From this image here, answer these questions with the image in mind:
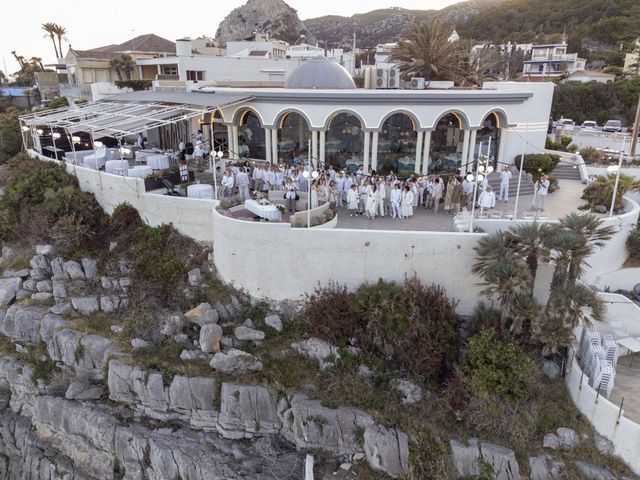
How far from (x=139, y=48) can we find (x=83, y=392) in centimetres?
4548

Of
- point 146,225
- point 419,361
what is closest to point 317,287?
point 419,361

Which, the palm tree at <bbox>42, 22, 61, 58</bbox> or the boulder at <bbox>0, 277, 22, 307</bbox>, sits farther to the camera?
the palm tree at <bbox>42, 22, 61, 58</bbox>

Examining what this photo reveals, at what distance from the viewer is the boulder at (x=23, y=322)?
59.4 feet

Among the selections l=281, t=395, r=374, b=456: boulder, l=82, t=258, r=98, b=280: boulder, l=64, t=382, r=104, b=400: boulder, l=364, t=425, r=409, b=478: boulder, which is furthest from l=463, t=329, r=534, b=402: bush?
l=82, t=258, r=98, b=280: boulder

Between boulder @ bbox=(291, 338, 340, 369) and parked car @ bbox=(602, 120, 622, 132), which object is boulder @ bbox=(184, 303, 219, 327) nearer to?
boulder @ bbox=(291, 338, 340, 369)

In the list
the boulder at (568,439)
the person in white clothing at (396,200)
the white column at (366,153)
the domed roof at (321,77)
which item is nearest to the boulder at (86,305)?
the person in white clothing at (396,200)

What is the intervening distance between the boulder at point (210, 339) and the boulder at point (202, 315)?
0.50 meters

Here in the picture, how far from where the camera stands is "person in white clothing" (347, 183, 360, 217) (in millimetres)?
18625

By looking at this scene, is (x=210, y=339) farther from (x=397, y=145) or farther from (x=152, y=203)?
(x=397, y=145)

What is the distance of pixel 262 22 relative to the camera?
99.6 metres

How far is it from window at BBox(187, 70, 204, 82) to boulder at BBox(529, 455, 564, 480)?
105 ft

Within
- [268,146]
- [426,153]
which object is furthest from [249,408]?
[426,153]

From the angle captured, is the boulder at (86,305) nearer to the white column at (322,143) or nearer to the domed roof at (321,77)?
the white column at (322,143)

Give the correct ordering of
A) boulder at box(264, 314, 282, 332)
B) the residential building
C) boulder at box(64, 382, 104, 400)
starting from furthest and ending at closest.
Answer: the residential building < boulder at box(64, 382, 104, 400) < boulder at box(264, 314, 282, 332)
